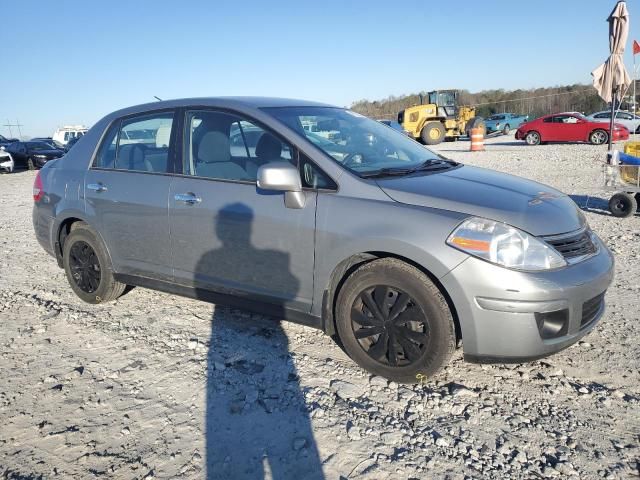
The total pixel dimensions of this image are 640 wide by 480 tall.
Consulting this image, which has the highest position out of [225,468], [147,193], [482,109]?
[482,109]

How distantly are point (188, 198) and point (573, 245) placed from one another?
256cm

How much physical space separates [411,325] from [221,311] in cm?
189

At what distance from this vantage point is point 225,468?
224cm

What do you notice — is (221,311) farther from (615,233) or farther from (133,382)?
(615,233)

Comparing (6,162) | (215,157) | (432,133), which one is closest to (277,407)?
(215,157)

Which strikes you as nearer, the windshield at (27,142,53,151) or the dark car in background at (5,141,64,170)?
the dark car in background at (5,141,64,170)

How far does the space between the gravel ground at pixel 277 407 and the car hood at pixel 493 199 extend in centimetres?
96

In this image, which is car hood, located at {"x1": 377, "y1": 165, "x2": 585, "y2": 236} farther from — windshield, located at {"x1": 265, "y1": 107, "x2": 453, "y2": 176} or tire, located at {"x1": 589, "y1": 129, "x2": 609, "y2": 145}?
tire, located at {"x1": 589, "y1": 129, "x2": 609, "y2": 145}

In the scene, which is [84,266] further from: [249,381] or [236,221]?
[249,381]

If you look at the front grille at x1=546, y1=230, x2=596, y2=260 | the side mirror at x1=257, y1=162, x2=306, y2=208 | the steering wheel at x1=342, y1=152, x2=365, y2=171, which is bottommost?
the front grille at x1=546, y1=230, x2=596, y2=260

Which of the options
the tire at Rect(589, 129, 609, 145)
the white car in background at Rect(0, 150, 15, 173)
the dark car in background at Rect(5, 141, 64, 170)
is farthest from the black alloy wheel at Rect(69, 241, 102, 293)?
the tire at Rect(589, 129, 609, 145)

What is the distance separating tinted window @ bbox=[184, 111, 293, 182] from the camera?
3.34m

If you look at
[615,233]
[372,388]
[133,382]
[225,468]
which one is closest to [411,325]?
[372,388]

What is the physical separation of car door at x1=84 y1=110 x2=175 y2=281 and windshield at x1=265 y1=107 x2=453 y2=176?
3.41 feet
